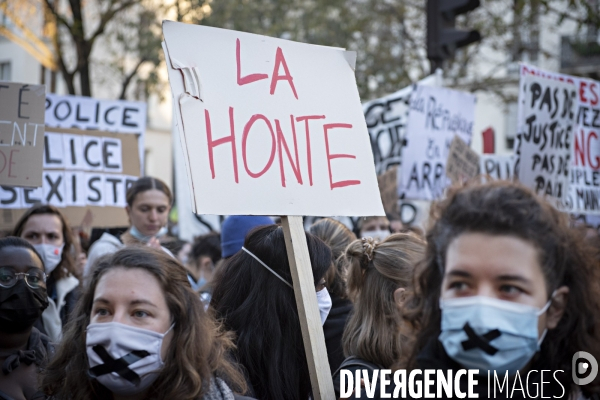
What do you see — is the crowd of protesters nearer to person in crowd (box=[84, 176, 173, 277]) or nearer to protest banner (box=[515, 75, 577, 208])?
person in crowd (box=[84, 176, 173, 277])

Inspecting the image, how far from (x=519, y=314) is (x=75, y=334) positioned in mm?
1515

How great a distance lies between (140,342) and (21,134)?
266cm

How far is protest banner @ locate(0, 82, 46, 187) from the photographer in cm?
461

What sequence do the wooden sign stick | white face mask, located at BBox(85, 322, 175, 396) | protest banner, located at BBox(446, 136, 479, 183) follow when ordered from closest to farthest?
white face mask, located at BBox(85, 322, 175, 396) < the wooden sign stick < protest banner, located at BBox(446, 136, 479, 183)

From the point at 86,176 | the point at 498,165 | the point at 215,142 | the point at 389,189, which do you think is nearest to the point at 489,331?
the point at 215,142

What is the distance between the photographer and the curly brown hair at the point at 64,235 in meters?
5.28

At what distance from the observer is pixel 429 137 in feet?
26.8

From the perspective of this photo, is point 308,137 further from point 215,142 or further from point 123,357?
point 123,357

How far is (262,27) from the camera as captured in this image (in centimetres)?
1973

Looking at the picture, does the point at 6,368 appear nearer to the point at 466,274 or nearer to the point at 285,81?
the point at 285,81

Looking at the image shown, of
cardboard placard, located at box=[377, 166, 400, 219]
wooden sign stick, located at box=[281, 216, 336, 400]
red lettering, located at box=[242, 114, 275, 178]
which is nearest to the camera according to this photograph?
wooden sign stick, located at box=[281, 216, 336, 400]

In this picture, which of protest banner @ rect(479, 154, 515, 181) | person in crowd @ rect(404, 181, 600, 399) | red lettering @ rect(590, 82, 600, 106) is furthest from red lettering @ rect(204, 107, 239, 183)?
protest banner @ rect(479, 154, 515, 181)

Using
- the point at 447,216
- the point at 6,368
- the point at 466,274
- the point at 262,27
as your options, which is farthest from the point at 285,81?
the point at 262,27

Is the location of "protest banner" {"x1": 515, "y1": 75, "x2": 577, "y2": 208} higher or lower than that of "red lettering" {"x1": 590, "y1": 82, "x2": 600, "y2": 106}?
lower
